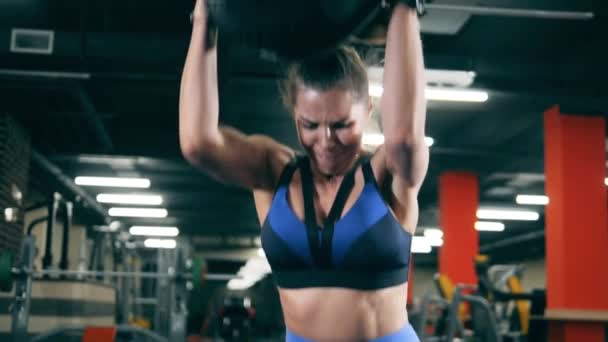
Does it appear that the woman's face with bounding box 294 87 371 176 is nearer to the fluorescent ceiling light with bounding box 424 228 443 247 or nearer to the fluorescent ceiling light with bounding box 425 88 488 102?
the fluorescent ceiling light with bounding box 425 88 488 102

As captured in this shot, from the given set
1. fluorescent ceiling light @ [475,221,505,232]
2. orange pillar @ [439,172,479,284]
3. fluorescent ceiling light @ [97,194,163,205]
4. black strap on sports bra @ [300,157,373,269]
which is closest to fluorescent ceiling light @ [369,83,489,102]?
orange pillar @ [439,172,479,284]

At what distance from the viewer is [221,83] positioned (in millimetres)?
5785

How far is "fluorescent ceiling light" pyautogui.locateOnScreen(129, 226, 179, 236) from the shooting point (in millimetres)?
16766

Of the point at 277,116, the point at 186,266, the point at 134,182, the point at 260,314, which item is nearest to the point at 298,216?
the point at 186,266

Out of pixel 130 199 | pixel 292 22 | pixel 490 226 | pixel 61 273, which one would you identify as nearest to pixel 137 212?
pixel 130 199

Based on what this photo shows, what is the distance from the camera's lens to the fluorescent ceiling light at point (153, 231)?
16766 mm

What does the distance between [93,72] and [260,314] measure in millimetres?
13881

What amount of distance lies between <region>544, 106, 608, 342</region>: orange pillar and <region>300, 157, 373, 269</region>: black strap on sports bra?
5831 mm

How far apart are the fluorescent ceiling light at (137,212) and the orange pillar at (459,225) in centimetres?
641

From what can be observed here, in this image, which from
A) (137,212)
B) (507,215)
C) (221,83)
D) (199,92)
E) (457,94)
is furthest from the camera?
(137,212)

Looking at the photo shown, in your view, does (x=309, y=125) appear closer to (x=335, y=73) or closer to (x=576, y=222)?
(x=335, y=73)

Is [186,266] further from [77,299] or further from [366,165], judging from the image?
[366,165]

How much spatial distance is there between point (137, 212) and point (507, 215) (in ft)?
23.8

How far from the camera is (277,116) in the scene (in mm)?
8469
